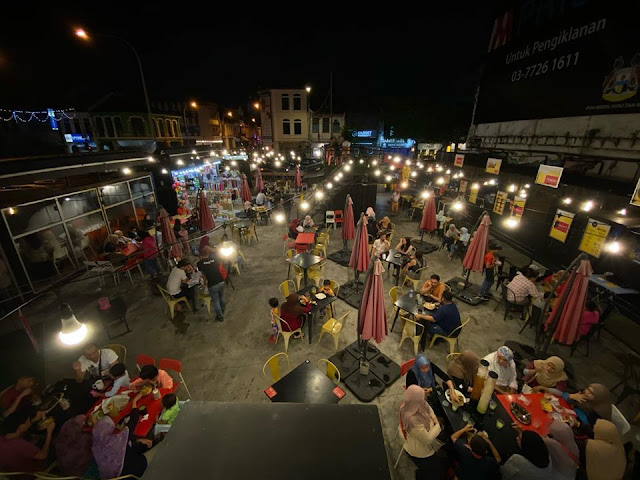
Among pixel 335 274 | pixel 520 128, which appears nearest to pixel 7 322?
pixel 335 274

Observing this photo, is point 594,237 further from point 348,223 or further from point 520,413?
point 348,223

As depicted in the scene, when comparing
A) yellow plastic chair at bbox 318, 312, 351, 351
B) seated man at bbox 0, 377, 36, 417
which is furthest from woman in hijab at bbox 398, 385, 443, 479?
seated man at bbox 0, 377, 36, 417

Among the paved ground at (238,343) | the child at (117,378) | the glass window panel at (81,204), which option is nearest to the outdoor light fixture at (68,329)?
the child at (117,378)

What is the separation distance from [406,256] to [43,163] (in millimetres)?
13418

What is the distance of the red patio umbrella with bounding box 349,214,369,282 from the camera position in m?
8.43

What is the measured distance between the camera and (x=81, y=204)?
1278 cm

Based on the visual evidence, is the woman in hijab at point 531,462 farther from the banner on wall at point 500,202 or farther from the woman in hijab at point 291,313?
the banner on wall at point 500,202

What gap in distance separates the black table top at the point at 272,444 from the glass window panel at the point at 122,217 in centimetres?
1565

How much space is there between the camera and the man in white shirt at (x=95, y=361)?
17.1 ft

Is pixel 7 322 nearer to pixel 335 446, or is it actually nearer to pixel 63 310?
pixel 63 310

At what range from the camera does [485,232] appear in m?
8.29

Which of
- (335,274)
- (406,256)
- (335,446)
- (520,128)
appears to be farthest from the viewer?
(520,128)

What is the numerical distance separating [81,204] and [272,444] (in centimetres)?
1573

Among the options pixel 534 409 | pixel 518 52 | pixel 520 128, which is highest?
pixel 518 52
